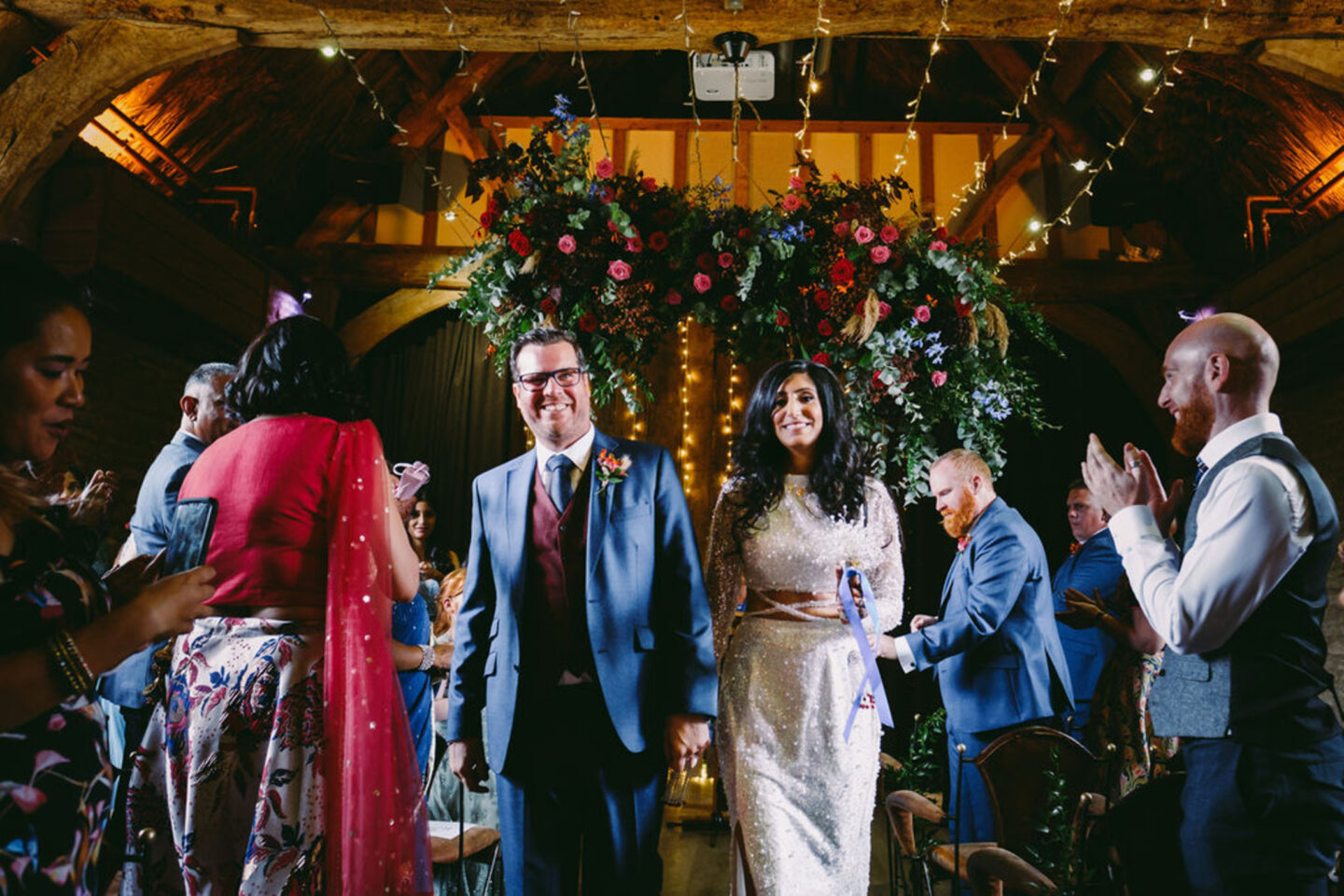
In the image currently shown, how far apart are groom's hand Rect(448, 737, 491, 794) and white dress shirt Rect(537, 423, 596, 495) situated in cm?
72

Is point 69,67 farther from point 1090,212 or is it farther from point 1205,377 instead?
point 1090,212

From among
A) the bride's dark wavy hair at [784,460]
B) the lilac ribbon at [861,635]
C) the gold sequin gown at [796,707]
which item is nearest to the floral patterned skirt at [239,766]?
the gold sequin gown at [796,707]

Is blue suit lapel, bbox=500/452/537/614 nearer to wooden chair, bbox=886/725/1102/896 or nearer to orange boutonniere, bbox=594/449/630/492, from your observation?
orange boutonniere, bbox=594/449/630/492

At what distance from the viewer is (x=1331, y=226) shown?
591 centimetres

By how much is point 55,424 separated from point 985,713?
3.35 m

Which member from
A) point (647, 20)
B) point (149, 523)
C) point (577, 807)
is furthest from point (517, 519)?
point (647, 20)

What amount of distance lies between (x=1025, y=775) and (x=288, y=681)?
2.07 m

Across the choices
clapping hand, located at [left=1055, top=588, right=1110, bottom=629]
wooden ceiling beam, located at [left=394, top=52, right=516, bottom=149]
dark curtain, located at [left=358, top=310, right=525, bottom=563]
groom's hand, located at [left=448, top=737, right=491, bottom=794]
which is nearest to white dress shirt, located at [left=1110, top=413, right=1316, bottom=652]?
clapping hand, located at [left=1055, top=588, right=1110, bottom=629]

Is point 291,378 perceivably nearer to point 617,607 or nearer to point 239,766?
point 239,766

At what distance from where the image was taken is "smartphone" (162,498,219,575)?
6.17ft

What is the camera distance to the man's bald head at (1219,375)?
75.9 inches

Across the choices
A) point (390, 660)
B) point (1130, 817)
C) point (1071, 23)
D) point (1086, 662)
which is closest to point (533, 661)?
point (390, 660)

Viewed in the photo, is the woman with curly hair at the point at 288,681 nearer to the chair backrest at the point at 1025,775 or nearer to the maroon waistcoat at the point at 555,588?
the maroon waistcoat at the point at 555,588

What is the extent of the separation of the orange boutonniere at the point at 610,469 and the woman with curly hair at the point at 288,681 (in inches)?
22.7
